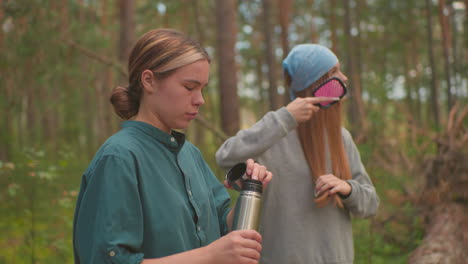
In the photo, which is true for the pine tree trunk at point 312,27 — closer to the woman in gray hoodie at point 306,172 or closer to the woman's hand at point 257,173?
the woman in gray hoodie at point 306,172

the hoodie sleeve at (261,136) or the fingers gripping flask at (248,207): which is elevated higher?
the hoodie sleeve at (261,136)

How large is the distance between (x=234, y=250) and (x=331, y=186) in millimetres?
1047

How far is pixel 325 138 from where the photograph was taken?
7.89 feet

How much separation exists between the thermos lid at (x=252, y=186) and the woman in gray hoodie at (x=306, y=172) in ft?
2.17

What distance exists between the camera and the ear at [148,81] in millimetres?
1497

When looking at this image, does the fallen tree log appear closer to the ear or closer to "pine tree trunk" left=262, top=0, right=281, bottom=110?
the ear

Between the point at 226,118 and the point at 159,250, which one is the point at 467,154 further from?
the point at 159,250

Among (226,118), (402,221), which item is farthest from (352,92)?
(402,221)

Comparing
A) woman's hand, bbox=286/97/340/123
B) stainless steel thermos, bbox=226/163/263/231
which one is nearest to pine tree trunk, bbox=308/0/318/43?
woman's hand, bbox=286/97/340/123

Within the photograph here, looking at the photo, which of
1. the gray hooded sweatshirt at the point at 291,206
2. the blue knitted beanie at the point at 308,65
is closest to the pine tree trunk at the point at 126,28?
the blue knitted beanie at the point at 308,65

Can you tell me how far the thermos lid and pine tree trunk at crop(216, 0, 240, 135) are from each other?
6.05 meters

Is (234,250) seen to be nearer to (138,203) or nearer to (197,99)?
(138,203)

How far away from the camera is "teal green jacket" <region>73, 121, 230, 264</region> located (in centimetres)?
127

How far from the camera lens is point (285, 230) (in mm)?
2273
